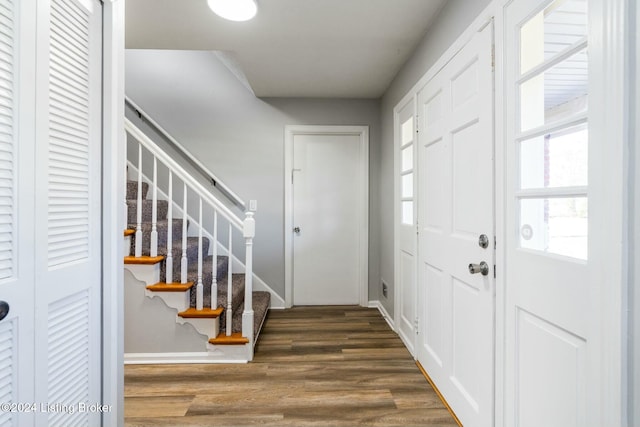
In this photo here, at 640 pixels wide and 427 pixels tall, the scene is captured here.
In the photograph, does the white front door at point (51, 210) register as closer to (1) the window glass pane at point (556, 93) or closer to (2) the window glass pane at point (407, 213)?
Answer: (1) the window glass pane at point (556, 93)

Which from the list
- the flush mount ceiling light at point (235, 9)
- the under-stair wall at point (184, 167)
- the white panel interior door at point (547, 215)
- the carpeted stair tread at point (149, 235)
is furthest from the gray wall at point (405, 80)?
the carpeted stair tread at point (149, 235)

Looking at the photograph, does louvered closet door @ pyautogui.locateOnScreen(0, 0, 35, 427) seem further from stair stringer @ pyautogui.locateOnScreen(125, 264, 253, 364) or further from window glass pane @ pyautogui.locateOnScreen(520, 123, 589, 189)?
window glass pane @ pyautogui.locateOnScreen(520, 123, 589, 189)

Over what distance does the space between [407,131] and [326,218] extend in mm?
1331

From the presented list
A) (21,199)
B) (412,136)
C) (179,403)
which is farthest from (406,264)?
(21,199)

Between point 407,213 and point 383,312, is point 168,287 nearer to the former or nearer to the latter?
point 407,213

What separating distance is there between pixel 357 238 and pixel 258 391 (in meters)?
1.92

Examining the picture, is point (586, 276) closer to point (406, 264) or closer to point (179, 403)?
point (406, 264)

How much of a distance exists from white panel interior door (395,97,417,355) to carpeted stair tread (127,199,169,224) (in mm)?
2180

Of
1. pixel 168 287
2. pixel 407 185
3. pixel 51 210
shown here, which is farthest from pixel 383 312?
pixel 51 210

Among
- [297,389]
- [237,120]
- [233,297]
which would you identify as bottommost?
[297,389]

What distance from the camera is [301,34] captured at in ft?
6.75

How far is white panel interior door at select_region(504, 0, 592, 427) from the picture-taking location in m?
0.89

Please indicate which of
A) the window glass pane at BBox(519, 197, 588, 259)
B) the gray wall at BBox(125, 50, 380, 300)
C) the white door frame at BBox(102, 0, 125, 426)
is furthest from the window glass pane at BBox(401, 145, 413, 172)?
the white door frame at BBox(102, 0, 125, 426)

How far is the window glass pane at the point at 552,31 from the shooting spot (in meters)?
0.91
